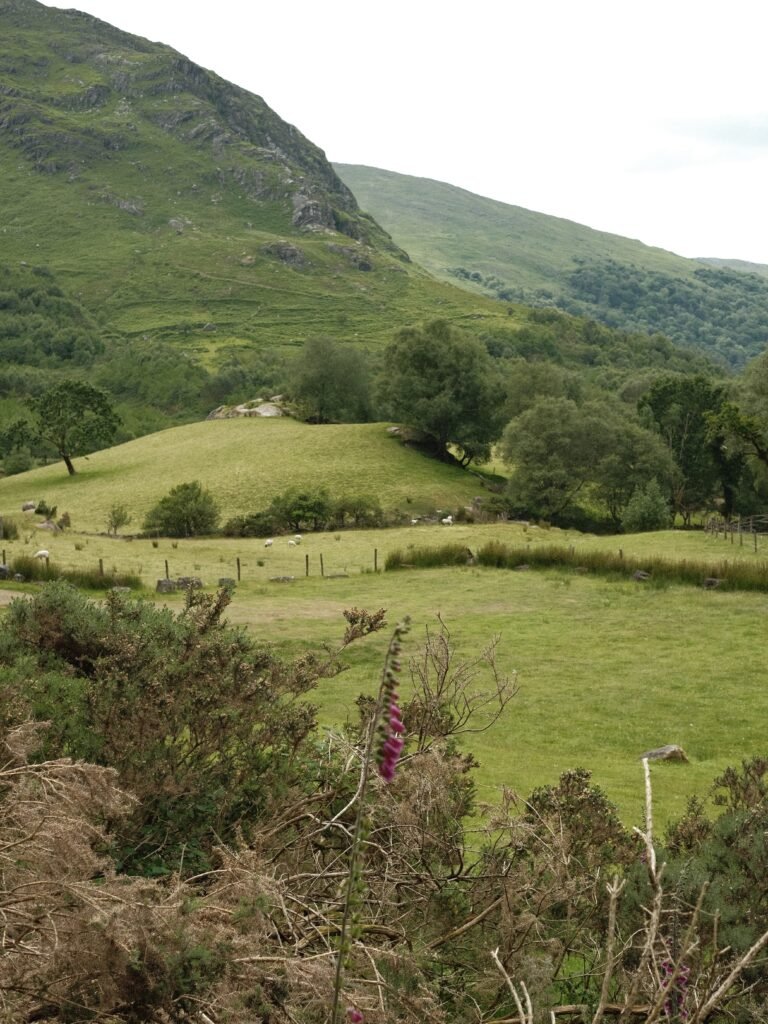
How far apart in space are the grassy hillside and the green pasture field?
19259 mm

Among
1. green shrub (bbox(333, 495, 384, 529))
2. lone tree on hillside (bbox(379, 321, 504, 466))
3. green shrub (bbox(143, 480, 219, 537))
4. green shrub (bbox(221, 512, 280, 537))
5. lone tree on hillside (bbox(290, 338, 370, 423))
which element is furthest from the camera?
lone tree on hillside (bbox(290, 338, 370, 423))

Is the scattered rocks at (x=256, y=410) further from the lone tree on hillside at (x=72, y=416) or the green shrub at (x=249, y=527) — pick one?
the green shrub at (x=249, y=527)

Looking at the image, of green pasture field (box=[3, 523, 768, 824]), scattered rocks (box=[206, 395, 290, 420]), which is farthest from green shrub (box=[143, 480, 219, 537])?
scattered rocks (box=[206, 395, 290, 420])

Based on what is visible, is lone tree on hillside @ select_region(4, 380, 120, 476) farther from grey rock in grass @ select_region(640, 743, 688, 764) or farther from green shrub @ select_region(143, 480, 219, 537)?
grey rock in grass @ select_region(640, 743, 688, 764)

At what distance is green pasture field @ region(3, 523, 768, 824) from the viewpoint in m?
13.9

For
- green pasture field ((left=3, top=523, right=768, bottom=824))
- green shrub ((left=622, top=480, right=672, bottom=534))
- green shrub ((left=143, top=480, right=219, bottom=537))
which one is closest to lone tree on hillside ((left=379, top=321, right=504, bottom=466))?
green shrub ((left=622, top=480, right=672, bottom=534))

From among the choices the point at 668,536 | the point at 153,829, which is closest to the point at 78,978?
the point at 153,829

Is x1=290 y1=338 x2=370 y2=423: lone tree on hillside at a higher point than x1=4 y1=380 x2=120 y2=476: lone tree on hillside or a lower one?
higher

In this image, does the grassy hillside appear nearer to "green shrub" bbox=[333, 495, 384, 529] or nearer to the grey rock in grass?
"green shrub" bbox=[333, 495, 384, 529]

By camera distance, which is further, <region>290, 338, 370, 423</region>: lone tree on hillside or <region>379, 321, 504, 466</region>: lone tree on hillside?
<region>290, 338, 370, 423</region>: lone tree on hillside

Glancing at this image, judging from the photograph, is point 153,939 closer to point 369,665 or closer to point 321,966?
point 321,966

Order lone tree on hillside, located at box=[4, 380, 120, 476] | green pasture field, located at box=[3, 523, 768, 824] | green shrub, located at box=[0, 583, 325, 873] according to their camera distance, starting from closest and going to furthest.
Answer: green shrub, located at box=[0, 583, 325, 873]
green pasture field, located at box=[3, 523, 768, 824]
lone tree on hillside, located at box=[4, 380, 120, 476]

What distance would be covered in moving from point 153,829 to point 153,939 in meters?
2.20

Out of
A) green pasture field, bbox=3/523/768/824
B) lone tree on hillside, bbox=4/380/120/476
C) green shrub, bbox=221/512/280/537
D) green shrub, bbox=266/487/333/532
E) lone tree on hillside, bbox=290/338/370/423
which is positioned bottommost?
green shrub, bbox=221/512/280/537
